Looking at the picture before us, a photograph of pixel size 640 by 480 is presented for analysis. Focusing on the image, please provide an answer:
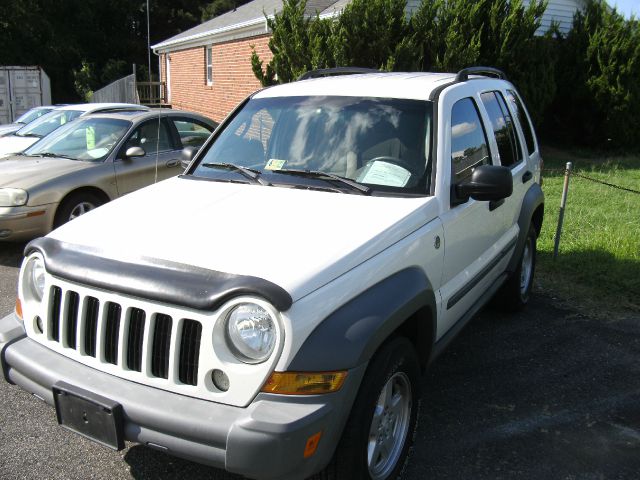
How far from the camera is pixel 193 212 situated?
3.16 metres

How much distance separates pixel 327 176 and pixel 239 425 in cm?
164

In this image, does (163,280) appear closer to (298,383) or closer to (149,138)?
(298,383)

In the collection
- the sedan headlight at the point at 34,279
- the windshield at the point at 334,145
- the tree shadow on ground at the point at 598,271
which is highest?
the windshield at the point at 334,145

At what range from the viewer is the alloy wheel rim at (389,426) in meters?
2.77

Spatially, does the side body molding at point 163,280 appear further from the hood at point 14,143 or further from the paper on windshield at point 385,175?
the hood at point 14,143

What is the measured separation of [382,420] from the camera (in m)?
2.83

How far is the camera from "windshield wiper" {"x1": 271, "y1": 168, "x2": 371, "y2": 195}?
11.0ft

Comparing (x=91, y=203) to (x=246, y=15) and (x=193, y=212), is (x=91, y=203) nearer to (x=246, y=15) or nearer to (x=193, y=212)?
(x=193, y=212)

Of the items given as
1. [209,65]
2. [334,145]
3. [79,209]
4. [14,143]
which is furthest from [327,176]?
[209,65]

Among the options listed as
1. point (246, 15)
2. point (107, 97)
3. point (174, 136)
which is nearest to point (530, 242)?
point (174, 136)

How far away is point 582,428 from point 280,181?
87.1 inches

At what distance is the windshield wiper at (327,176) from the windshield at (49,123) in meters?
8.67

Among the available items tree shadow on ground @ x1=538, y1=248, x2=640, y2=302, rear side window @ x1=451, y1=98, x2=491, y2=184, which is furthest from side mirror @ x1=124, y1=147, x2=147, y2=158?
tree shadow on ground @ x1=538, y1=248, x2=640, y2=302

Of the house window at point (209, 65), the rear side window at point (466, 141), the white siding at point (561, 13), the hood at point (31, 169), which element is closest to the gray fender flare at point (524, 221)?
the rear side window at point (466, 141)
